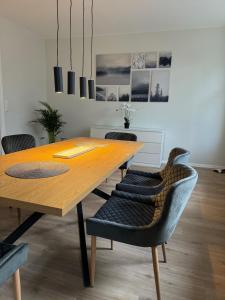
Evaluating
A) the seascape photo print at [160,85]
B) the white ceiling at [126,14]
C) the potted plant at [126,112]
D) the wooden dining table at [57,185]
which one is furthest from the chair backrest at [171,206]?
the seascape photo print at [160,85]

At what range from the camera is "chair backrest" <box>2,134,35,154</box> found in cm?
265

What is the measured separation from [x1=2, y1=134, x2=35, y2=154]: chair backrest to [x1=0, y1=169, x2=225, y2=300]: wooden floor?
2.39 feet

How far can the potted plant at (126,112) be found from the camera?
15.3ft

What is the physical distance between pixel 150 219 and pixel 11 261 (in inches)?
35.9

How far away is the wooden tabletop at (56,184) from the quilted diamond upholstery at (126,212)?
26cm

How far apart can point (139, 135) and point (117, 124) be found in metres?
0.67

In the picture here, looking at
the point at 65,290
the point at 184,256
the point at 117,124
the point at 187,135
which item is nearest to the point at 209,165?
the point at 187,135

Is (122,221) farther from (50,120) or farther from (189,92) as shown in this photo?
(50,120)

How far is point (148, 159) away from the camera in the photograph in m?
4.56

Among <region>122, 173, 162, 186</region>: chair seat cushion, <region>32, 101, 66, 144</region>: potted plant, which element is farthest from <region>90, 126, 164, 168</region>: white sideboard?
<region>122, 173, 162, 186</region>: chair seat cushion

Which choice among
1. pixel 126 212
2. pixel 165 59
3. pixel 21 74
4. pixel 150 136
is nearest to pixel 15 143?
pixel 126 212

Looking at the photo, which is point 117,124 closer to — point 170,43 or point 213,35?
point 170,43

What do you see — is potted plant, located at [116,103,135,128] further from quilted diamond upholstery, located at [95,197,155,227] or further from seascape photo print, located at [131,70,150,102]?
quilted diamond upholstery, located at [95,197,155,227]

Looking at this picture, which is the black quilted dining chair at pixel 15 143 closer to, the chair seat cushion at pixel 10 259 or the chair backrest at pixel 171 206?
the chair seat cushion at pixel 10 259
